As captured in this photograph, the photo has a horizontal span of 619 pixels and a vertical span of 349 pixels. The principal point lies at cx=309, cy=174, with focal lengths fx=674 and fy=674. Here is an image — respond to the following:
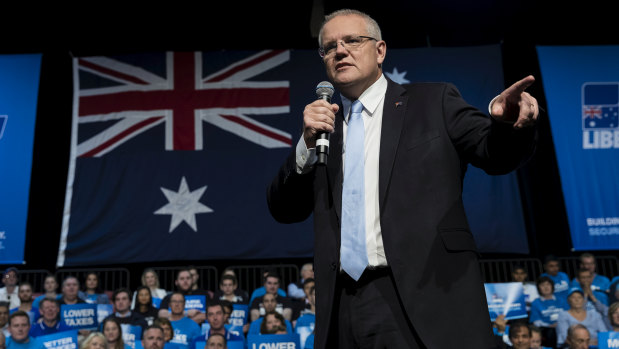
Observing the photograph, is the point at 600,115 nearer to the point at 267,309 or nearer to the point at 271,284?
the point at 271,284

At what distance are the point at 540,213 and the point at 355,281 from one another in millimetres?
9581

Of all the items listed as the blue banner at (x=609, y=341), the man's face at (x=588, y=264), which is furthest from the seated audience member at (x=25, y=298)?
the man's face at (x=588, y=264)

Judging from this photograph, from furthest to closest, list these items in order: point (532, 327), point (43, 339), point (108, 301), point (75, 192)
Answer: point (75, 192), point (108, 301), point (532, 327), point (43, 339)

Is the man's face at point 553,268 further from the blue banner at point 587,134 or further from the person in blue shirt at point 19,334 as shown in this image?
the person in blue shirt at point 19,334

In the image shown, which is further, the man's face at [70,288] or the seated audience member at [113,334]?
the man's face at [70,288]

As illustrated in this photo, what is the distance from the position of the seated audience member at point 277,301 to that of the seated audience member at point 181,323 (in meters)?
0.69

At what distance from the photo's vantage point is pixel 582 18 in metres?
10.5

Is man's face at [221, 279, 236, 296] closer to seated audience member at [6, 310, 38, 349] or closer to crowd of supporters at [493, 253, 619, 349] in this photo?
seated audience member at [6, 310, 38, 349]

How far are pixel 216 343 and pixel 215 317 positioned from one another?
0.70 meters

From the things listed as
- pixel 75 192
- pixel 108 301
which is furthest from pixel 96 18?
pixel 108 301

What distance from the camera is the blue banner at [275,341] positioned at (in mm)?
5656

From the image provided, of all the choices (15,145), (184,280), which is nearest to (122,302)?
(184,280)

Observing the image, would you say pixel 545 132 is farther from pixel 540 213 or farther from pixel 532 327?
pixel 532 327

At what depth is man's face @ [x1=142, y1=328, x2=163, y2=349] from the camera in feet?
19.9
